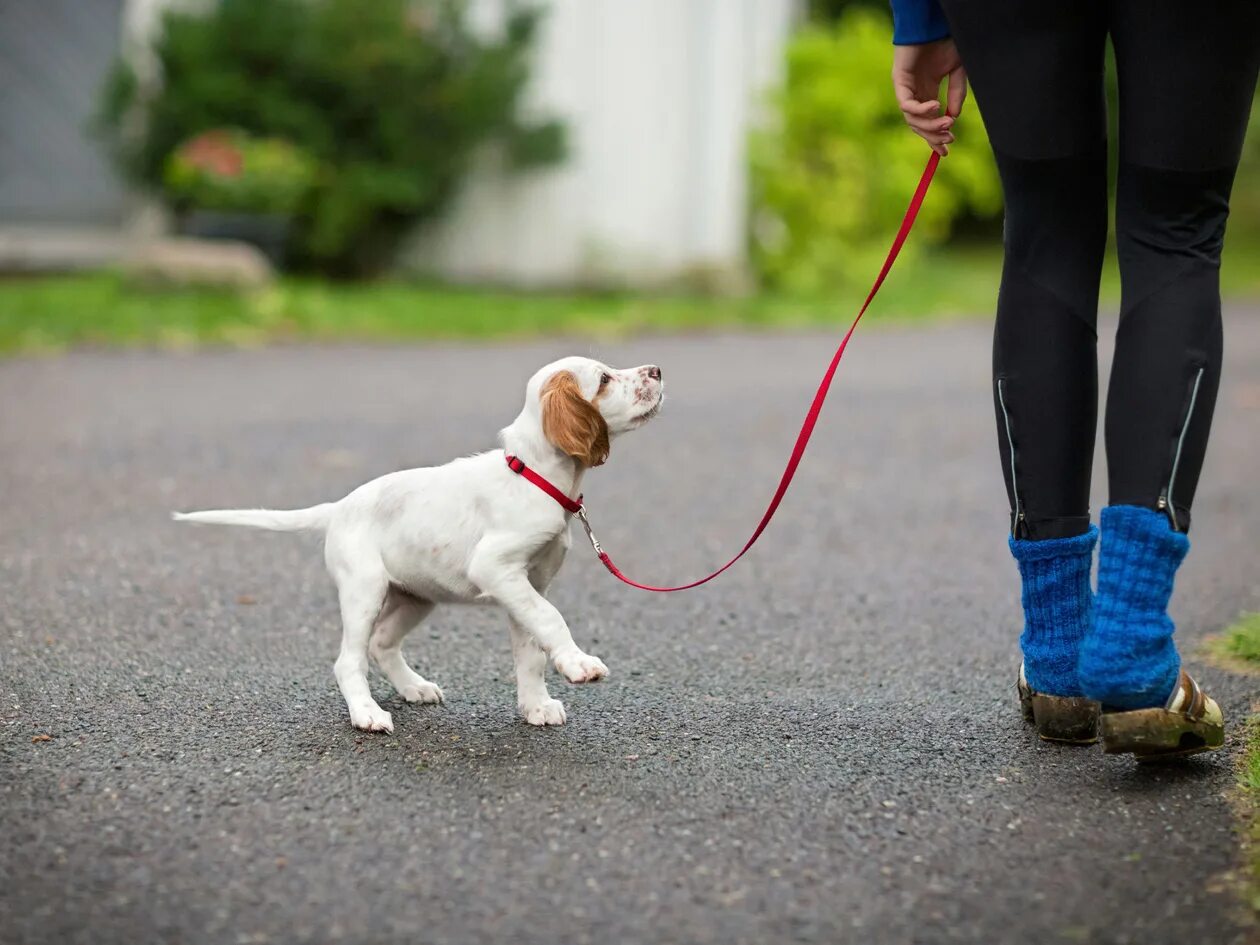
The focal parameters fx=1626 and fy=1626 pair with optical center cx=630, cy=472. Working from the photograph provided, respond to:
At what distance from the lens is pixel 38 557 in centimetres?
433

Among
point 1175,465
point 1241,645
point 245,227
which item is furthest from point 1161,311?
point 245,227

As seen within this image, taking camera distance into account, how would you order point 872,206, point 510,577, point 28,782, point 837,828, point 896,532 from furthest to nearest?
point 872,206 → point 896,532 → point 510,577 → point 28,782 → point 837,828

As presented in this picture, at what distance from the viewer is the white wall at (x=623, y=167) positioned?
495 inches

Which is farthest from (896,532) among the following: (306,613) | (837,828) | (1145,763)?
(837,828)

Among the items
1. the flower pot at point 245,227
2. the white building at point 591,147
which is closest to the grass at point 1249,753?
the flower pot at point 245,227

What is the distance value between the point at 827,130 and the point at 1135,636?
1146cm

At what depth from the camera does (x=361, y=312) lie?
10414 millimetres

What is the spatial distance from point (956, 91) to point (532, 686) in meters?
1.34

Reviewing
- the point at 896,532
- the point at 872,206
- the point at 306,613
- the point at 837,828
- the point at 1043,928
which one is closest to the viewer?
the point at 1043,928

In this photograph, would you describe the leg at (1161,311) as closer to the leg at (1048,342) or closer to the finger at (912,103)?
the leg at (1048,342)

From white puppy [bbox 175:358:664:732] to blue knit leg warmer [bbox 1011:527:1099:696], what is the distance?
723 millimetres

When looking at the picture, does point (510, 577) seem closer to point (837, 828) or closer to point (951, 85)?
point (837, 828)

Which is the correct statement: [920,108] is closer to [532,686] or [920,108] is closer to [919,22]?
[919,22]

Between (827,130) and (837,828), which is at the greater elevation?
(827,130)
